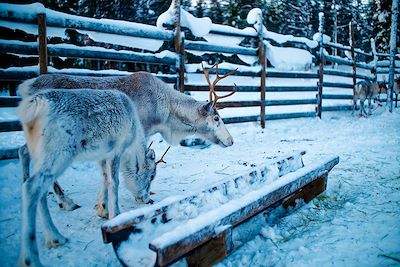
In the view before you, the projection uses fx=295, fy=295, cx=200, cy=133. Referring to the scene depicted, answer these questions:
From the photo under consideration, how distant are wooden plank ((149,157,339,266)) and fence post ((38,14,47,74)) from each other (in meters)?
3.13

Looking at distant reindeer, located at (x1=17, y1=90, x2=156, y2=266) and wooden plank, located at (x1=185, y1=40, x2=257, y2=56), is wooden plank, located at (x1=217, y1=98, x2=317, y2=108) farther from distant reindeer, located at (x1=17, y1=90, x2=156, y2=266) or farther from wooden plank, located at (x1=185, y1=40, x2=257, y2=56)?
distant reindeer, located at (x1=17, y1=90, x2=156, y2=266)

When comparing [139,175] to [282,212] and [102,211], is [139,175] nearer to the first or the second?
[102,211]

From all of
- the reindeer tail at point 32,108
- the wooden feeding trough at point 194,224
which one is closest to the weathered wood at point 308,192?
the wooden feeding trough at point 194,224

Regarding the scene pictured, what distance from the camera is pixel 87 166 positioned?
3930 millimetres

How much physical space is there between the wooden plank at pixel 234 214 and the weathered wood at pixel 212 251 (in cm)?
7

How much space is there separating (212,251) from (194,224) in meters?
0.26

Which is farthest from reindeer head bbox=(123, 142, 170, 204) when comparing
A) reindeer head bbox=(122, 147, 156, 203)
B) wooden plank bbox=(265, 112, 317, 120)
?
wooden plank bbox=(265, 112, 317, 120)

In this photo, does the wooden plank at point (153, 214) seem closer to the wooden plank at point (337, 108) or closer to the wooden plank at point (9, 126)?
the wooden plank at point (9, 126)

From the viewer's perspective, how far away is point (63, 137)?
6.31 feet

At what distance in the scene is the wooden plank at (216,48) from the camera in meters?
5.46

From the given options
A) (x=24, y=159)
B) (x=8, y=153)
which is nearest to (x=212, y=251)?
(x=24, y=159)

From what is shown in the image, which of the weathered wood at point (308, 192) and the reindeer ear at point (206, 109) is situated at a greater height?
the reindeer ear at point (206, 109)

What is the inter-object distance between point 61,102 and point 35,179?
549 millimetres

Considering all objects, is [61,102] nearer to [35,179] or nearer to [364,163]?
[35,179]
